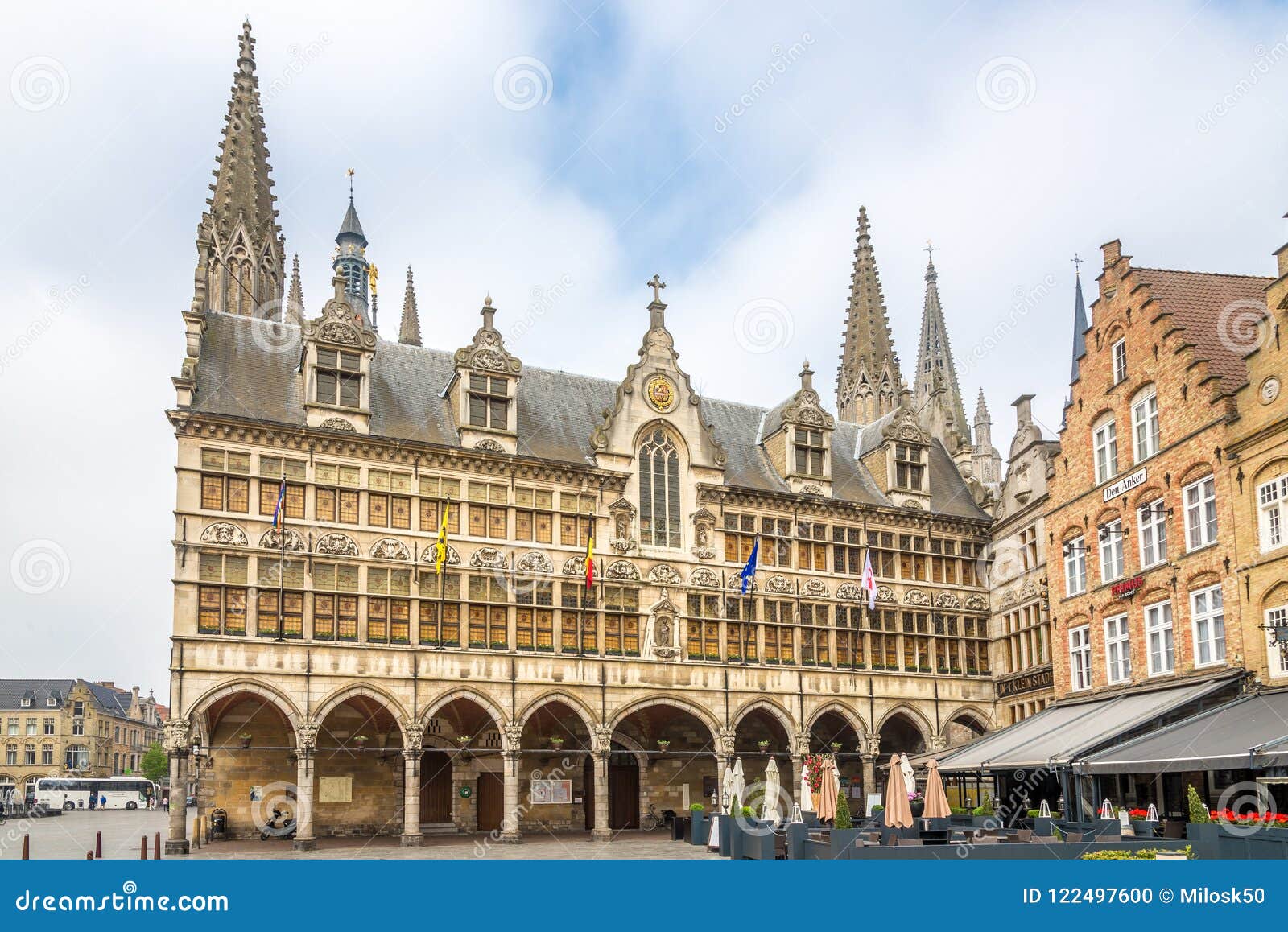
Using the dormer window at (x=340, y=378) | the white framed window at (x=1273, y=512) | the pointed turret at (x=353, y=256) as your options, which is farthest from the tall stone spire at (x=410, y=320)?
the white framed window at (x=1273, y=512)

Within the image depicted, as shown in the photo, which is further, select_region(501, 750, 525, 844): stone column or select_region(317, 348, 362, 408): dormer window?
select_region(317, 348, 362, 408): dormer window

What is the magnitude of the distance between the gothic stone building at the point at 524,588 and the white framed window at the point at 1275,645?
44.4 feet

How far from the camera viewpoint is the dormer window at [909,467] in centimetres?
3891

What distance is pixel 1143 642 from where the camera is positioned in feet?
93.7

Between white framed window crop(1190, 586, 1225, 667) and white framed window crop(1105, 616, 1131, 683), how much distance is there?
258cm

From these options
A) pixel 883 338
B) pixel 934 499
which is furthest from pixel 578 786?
pixel 883 338

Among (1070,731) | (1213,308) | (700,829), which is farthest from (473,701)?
(1213,308)

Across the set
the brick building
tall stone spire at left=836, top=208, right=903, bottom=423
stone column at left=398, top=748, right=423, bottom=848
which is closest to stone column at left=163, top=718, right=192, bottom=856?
stone column at left=398, top=748, right=423, bottom=848

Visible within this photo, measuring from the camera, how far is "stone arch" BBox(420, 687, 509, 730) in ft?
100

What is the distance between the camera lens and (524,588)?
32375mm

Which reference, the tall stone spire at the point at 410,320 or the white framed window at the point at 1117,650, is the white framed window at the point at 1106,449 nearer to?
the white framed window at the point at 1117,650

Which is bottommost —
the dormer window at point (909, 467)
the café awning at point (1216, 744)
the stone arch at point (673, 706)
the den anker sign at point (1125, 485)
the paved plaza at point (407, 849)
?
the paved plaza at point (407, 849)

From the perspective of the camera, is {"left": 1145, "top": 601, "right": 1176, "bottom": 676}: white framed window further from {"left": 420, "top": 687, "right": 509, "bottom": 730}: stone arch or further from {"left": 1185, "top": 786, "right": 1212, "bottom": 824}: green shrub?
{"left": 420, "top": 687, "right": 509, "bottom": 730}: stone arch

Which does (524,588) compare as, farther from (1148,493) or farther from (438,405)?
(1148,493)
